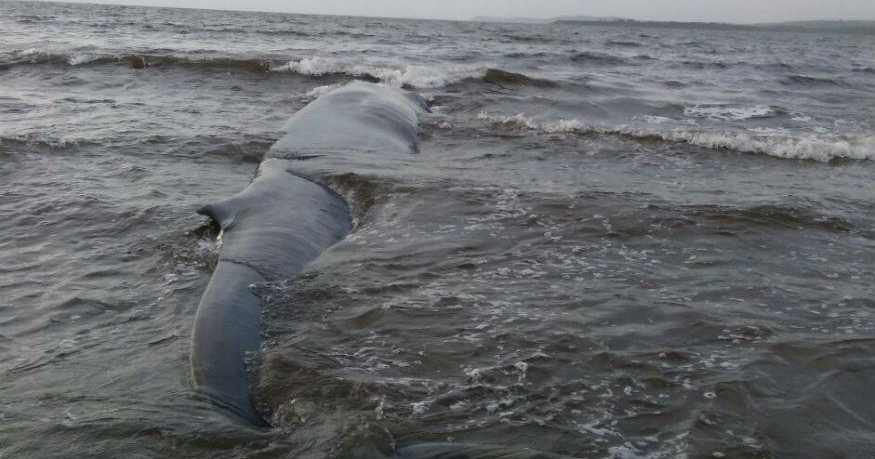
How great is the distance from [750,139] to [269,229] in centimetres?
765

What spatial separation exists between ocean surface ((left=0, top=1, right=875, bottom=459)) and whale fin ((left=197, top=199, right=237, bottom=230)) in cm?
24

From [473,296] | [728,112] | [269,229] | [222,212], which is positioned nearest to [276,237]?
[269,229]

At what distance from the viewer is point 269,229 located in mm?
5141

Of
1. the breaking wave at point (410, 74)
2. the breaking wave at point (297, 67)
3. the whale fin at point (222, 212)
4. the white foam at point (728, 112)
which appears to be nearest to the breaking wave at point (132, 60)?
the breaking wave at point (297, 67)

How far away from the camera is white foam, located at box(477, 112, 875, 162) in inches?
387

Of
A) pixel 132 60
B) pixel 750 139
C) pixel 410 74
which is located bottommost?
pixel 750 139

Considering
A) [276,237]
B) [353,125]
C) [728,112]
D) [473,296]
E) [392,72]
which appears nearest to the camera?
[473,296]

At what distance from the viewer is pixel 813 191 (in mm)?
7660

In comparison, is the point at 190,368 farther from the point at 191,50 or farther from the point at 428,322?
the point at 191,50

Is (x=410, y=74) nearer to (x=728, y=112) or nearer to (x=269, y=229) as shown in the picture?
(x=728, y=112)

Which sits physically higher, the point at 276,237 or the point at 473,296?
the point at 276,237

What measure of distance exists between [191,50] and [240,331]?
837 inches

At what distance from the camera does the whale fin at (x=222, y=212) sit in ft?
17.4

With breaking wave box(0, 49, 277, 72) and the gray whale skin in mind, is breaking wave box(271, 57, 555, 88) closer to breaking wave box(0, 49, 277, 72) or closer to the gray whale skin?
breaking wave box(0, 49, 277, 72)
